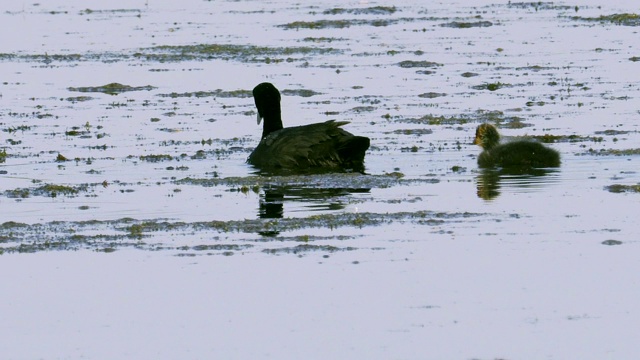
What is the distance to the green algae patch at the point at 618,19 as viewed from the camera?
33.0 meters

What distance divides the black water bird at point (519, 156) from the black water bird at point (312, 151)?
1355 millimetres

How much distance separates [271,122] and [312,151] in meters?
1.57

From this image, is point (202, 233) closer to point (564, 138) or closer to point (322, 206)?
point (322, 206)

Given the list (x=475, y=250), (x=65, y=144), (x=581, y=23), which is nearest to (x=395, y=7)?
(x=581, y=23)

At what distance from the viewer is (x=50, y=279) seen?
468 inches

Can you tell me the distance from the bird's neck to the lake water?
0.40m

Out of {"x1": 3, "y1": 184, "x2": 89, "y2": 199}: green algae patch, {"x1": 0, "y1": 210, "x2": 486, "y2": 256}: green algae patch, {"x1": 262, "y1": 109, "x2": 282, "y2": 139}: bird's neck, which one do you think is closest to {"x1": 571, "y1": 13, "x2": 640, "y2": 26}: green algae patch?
{"x1": 262, "y1": 109, "x2": 282, "y2": 139}: bird's neck

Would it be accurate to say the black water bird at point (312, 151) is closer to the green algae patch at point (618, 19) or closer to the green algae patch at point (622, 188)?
the green algae patch at point (622, 188)

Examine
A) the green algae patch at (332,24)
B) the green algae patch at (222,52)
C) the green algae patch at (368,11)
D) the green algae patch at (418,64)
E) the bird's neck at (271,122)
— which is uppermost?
the green algae patch at (368,11)

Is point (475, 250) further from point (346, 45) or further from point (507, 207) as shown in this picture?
point (346, 45)

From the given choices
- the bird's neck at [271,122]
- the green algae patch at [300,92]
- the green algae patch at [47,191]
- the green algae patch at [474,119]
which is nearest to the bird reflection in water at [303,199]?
the green algae patch at [47,191]

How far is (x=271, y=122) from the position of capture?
19.4m

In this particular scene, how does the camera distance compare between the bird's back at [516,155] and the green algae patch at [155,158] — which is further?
the green algae patch at [155,158]

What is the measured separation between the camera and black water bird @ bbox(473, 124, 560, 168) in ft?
56.4
